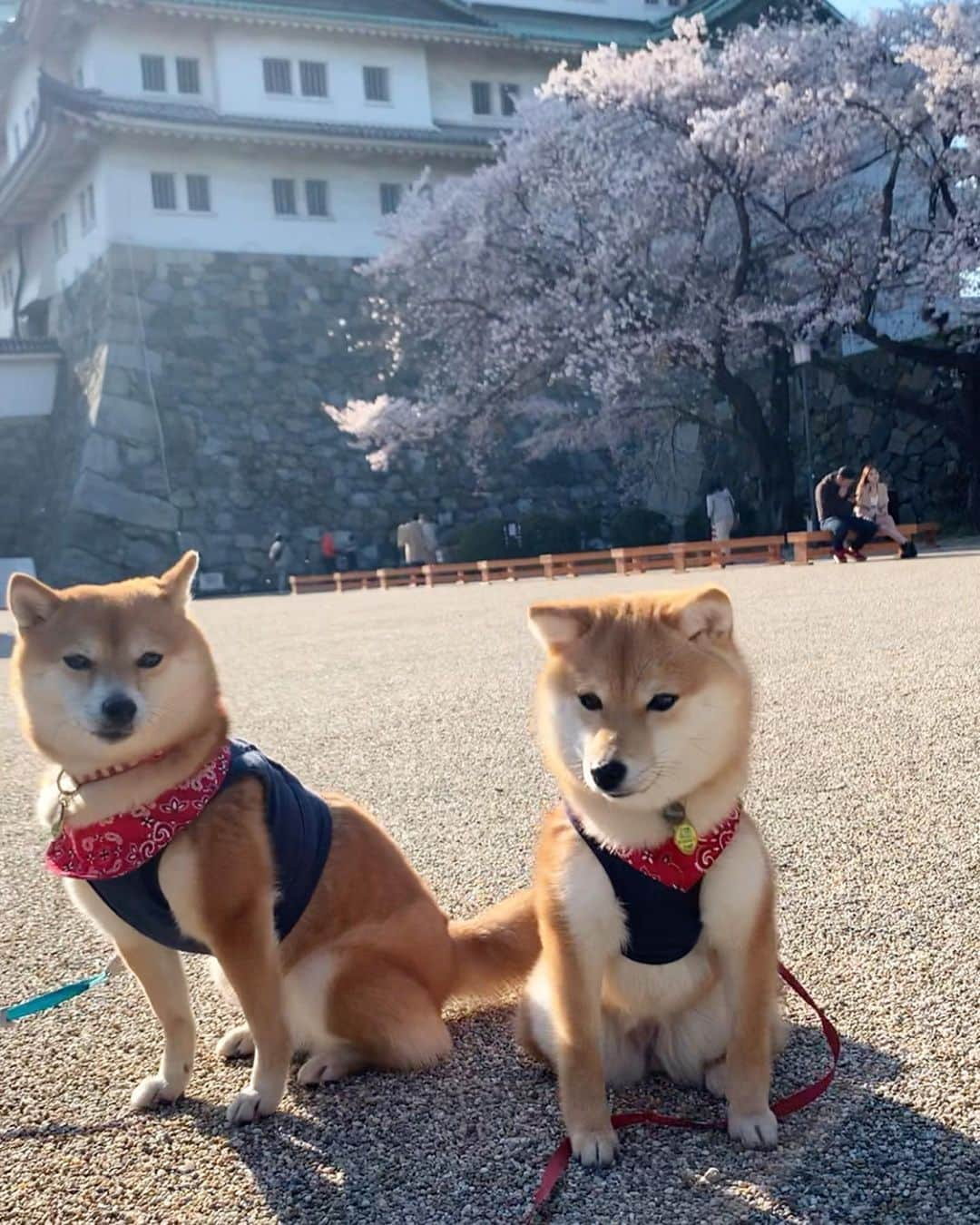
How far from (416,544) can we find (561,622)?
24896 mm

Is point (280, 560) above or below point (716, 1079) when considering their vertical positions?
above

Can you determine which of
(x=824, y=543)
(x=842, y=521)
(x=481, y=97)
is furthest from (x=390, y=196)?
(x=842, y=521)

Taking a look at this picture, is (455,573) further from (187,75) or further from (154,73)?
(154,73)

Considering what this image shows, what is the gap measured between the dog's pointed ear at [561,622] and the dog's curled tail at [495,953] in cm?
71

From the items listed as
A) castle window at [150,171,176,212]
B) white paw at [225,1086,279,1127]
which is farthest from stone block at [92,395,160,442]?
white paw at [225,1086,279,1127]

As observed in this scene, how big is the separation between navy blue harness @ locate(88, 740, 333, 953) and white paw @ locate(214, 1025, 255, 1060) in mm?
337

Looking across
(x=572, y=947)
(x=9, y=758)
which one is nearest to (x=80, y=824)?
(x=572, y=947)

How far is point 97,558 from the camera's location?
88.2 feet

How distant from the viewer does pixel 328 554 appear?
1128 inches

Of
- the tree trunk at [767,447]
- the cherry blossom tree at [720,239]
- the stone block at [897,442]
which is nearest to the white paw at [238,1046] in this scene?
the cherry blossom tree at [720,239]

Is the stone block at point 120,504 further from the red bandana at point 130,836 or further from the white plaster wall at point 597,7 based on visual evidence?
the red bandana at point 130,836

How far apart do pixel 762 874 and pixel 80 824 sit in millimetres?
1237

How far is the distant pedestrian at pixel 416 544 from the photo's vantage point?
1056 inches

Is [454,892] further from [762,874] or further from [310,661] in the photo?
[310,661]
